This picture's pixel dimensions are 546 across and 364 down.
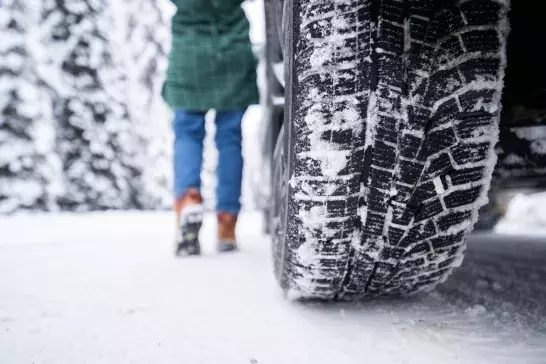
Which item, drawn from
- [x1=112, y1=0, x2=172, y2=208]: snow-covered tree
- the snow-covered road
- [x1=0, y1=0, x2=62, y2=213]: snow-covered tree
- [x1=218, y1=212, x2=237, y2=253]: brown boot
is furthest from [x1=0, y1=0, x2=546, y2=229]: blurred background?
the snow-covered road

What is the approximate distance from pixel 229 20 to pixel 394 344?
158 cm

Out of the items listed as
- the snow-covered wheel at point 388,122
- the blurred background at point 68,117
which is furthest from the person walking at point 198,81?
the blurred background at point 68,117

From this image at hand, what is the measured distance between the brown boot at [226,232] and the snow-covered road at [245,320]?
1.41 feet

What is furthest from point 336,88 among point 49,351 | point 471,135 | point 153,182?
point 153,182

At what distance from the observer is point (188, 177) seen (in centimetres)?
165

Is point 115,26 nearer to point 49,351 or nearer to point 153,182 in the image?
point 153,182

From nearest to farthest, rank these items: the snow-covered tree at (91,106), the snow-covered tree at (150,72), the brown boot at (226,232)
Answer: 1. the brown boot at (226,232)
2. the snow-covered tree at (91,106)
3. the snow-covered tree at (150,72)

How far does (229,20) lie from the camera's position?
1.72m

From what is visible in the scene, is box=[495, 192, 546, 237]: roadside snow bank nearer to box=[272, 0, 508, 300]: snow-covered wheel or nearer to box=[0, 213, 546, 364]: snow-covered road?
box=[0, 213, 546, 364]: snow-covered road

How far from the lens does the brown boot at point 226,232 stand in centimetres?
178

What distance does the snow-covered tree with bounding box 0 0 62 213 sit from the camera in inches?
242

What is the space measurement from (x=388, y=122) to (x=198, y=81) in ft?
4.04

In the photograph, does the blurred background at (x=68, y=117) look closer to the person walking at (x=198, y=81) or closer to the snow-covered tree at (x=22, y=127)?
the snow-covered tree at (x=22, y=127)

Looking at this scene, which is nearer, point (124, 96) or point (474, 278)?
point (474, 278)
